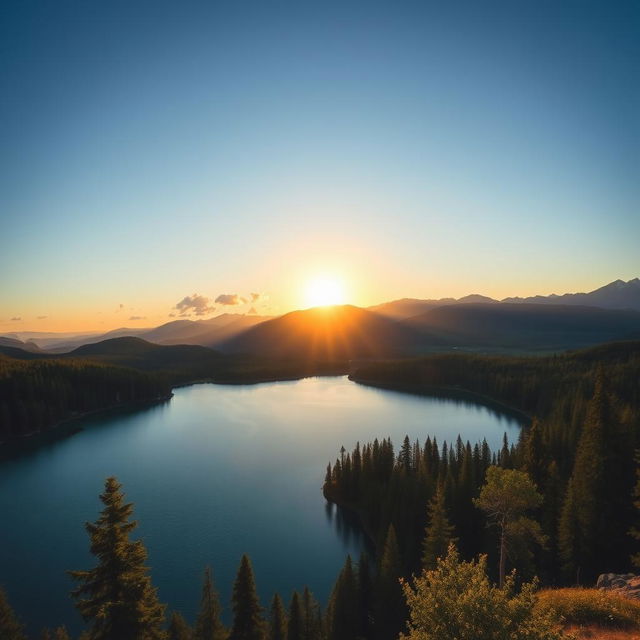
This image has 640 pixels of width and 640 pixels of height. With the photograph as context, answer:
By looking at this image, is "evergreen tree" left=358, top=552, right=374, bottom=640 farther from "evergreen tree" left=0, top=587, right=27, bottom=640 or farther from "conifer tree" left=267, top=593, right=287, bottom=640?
"evergreen tree" left=0, top=587, right=27, bottom=640

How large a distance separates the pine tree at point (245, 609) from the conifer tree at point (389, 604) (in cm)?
1381

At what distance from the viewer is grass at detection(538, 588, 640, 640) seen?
20109mm

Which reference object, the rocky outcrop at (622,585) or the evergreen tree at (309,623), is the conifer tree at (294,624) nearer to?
the evergreen tree at (309,623)

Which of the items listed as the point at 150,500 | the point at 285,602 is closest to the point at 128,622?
the point at 285,602

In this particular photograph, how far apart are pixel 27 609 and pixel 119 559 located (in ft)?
146

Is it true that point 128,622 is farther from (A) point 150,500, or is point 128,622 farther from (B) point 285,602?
(A) point 150,500

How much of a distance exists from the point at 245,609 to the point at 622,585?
26523 mm

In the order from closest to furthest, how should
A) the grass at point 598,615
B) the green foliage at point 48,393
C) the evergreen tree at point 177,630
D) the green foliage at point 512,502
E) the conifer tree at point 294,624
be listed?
the grass at point 598,615, the green foliage at point 512,502, the evergreen tree at point 177,630, the conifer tree at point 294,624, the green foliage at point 48,393

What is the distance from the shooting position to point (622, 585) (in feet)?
93.6

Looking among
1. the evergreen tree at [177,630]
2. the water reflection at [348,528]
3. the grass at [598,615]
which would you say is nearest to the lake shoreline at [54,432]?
the water reflection at [348,528]

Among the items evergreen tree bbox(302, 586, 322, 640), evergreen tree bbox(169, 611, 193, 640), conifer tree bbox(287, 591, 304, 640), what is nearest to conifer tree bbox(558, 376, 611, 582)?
evergreen tree bbox(302, 586, 322, 640)

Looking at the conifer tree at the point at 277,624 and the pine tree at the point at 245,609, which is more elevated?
the pine tree at the point at 245,609

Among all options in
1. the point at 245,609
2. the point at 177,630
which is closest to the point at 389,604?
the point at 245,609

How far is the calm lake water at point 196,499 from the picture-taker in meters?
57.4
